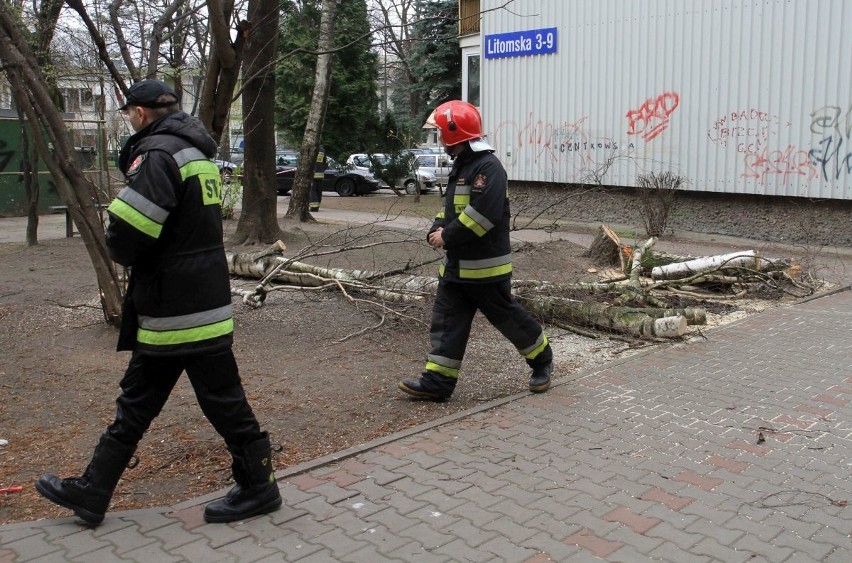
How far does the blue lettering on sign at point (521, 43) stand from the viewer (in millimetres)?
17406

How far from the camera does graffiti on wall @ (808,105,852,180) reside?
13.2 m

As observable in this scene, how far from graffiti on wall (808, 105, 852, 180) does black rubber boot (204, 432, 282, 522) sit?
12226mm

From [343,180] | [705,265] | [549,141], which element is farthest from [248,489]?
[343,180]

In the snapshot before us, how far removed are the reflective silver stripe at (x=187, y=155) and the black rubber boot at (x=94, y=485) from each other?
1249mm

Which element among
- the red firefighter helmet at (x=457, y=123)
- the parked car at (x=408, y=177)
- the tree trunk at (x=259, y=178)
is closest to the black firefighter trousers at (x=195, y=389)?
the red firefighter helmet at (x=457, y=123)

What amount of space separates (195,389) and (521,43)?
15.6 metres

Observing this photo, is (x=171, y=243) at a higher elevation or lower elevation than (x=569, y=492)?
higher

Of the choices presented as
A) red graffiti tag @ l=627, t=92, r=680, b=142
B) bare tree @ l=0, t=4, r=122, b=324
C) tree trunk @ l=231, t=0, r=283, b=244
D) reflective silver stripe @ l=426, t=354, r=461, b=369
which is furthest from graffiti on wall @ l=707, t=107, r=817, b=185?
bare tree @ l=0, t=4, r=122, b=324

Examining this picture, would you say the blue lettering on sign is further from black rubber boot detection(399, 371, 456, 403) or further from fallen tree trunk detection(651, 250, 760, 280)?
black rubber boot detection(399, 371, 456, 403)

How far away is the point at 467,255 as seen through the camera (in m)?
5.32

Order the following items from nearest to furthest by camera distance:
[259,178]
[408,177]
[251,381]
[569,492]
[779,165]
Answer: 1. [569,492]
2. [251,381]
3. [259,178]
4. [779,165]
5. [408,177]

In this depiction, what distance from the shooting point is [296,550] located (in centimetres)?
350

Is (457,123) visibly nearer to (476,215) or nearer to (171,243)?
(476,215)

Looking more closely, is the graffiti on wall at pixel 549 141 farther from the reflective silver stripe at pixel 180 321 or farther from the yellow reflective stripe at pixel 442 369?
the reflective silver stripe at pixel 180 321
